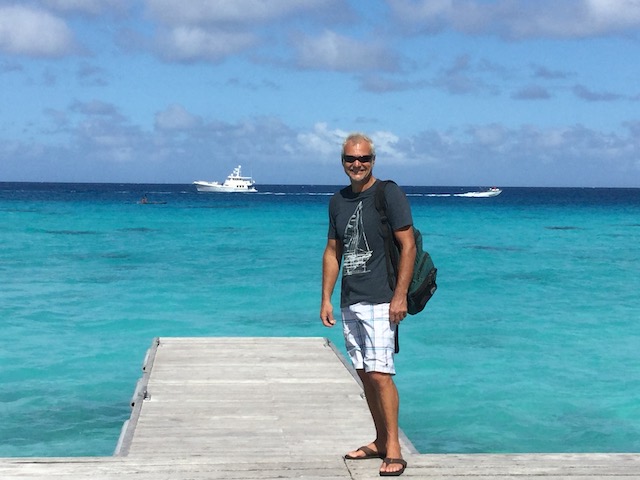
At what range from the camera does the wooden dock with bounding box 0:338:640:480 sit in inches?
210

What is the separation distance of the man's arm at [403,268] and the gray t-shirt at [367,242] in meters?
0.06

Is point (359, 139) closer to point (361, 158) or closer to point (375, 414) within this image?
point (361, 158)

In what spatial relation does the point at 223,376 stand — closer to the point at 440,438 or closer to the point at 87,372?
the point at 440,438

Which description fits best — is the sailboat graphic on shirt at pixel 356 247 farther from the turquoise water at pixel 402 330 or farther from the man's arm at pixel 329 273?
the turquoise water at pixel 402 330

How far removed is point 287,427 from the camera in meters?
7.01

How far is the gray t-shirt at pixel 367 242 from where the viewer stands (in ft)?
16.7

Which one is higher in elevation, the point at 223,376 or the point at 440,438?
the point at 223,376

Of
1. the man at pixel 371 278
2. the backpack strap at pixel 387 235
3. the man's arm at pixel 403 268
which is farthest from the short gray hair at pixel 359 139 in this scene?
the man's arm at pixel 403 268

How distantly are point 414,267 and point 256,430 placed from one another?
2413 millimetres

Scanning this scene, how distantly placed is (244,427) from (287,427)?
35 centimetres

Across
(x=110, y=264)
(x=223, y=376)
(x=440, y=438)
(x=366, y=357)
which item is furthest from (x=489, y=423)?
(x=110, y=264)

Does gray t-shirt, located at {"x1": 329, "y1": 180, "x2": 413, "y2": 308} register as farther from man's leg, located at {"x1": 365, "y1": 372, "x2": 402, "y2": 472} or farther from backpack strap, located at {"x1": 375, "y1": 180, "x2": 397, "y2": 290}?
man's leg, located at {"x1": 365, "y1": 372, "x2": 402, "y2": 472}

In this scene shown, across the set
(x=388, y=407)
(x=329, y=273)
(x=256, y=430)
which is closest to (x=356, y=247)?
(x=329, y=273)

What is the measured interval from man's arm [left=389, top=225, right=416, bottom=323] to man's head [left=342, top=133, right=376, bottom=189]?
0.42m
